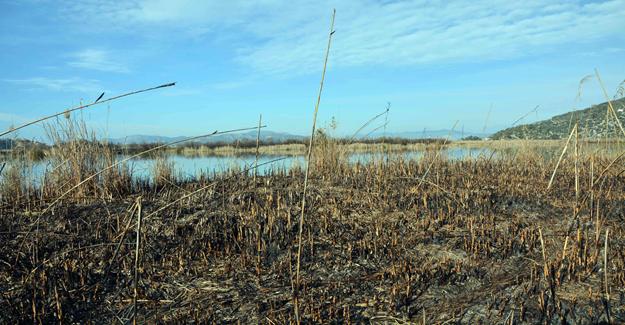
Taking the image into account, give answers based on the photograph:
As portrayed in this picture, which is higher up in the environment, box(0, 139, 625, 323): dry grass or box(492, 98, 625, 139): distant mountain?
box(492, 98, 625, 139): distant mountain

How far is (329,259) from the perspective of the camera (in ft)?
11.0

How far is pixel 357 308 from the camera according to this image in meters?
2.62

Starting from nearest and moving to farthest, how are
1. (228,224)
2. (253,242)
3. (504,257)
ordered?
(504,257) → (253,242) → (228,224)

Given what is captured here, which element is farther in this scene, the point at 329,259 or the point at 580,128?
the point at 580,128

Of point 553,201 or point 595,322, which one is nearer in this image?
point 595,322

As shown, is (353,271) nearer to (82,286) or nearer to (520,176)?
(82,286)

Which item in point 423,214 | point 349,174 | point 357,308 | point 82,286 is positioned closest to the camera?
point 357,308

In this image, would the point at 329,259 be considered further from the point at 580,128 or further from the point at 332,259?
the point at 580,128

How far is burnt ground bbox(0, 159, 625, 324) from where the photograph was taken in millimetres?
2584

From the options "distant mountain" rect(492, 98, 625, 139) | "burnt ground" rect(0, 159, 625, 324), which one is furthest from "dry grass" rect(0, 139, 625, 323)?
"distant mountain" rect(492, 98, 625, 139)

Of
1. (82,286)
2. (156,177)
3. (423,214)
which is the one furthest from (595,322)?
(156,177)

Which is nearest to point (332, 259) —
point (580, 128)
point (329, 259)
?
point (329, 259)

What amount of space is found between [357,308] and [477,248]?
1.30 m

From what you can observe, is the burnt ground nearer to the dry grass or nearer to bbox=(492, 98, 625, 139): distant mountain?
the dry grass
